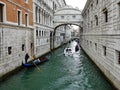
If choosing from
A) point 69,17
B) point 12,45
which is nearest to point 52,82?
point 12,45

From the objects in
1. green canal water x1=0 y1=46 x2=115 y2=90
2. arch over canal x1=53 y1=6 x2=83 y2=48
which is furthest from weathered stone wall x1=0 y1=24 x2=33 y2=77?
arch over canal x1=53 y1=6 x2=83 y2=48

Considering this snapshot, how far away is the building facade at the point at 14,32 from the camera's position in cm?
1009

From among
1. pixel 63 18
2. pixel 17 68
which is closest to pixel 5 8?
pixel 17 68

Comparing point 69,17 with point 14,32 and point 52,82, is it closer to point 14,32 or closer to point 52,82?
point 14,32

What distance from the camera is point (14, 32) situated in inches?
461

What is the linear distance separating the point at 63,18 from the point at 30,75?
18.3 meters

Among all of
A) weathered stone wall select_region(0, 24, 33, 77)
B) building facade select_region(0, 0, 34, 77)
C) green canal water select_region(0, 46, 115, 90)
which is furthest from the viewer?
building facade select_region(0, 0, 34, 77)

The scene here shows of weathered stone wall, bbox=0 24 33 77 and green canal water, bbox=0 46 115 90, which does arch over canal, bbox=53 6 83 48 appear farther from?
green canal water, bbox=0 46 115 90

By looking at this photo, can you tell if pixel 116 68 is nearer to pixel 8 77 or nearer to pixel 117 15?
pixel 117 15

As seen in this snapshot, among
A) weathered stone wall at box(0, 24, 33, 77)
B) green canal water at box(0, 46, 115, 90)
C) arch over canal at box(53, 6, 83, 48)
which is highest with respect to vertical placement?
arch over canal at box(53, 6, 83, 48)

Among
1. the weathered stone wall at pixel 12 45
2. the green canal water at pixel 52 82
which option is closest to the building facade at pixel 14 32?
the weathered stone wall at pixel 12 45

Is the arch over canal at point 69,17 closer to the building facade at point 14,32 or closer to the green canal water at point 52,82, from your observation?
the building facade at point 14,32

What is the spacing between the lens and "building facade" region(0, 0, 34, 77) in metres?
10.1

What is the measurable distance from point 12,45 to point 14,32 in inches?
38.4
